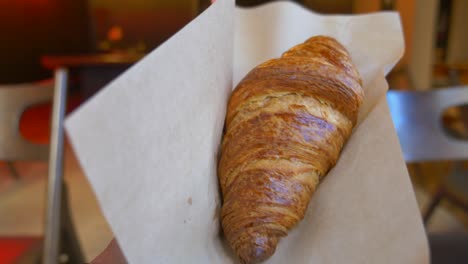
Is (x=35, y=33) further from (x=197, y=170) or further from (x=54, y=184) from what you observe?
(x=197, y=170)

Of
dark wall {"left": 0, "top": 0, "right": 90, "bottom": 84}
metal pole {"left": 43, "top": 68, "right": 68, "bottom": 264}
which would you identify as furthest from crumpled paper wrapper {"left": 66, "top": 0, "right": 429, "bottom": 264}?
dark wall {"left": 0, "top": 0, "right": 90, "bottom": 84}

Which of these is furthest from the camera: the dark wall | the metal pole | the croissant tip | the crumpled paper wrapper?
the dark wall

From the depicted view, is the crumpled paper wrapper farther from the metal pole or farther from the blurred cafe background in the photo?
the metal pole

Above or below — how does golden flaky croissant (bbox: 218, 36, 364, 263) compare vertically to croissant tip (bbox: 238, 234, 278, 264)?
above

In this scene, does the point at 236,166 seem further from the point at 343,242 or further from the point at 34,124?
the point at 34,124

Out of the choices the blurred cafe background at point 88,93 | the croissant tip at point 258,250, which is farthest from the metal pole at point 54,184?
the croissant tip at point 258,250

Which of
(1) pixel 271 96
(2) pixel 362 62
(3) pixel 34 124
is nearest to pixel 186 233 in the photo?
(1) pixel 271 96

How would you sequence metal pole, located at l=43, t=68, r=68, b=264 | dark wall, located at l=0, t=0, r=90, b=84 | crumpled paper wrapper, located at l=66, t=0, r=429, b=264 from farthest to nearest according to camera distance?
1. dark wall, located at l=0, t=0, r=90, b=84
2. metal pole, located at l=43, t=68, r=68, b=264
3. crumpled paper wrapper, located at l=66, t=0, r=429, b=264
